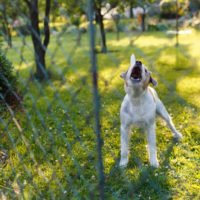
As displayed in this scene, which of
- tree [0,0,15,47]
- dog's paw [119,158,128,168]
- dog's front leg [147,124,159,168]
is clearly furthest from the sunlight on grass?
tree [0,0,15,47]

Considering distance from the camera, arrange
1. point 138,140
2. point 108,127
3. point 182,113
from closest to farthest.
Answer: point 138,140 → point 108,127 → point 182,113

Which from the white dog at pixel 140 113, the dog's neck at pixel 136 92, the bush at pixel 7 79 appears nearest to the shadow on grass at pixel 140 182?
the white dog at pixel 140 113

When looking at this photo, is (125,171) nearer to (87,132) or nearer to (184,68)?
(87,132)

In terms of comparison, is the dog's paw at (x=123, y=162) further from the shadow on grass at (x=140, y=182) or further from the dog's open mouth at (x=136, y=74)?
the dog's open mouth at (x=136, y=74)

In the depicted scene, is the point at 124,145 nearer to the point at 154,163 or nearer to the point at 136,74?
the point at 154,163

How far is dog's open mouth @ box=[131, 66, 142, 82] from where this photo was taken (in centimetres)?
344

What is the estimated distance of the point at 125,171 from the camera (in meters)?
3.69

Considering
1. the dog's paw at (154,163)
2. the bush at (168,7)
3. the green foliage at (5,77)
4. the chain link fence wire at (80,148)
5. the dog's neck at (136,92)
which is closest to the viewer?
the chain link fence wire at (80,148)

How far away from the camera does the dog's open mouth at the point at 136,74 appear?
11.3 ft

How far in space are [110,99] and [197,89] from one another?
1.46 m

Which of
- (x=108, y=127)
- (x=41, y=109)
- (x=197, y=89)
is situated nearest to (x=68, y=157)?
(x=108, y=127)

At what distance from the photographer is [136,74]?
350 centimetres

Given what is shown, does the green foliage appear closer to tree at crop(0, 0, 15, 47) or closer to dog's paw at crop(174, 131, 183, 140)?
tree at crop(0, 0, 15, 47)

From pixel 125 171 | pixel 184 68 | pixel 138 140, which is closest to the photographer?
pixel 125 171
